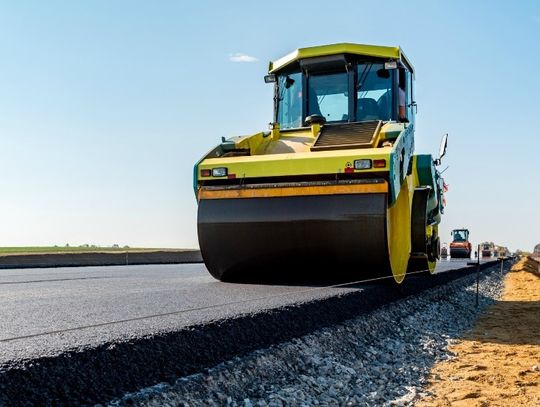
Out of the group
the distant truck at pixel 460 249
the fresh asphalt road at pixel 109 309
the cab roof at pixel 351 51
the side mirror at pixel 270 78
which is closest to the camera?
the fresh asphalt road at pixel 109 309

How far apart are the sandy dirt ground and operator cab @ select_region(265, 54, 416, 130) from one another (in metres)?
2.92

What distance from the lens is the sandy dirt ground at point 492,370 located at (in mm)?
4301

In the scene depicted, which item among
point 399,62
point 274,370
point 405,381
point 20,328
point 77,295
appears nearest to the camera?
point 20,328

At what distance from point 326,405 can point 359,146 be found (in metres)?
3.28

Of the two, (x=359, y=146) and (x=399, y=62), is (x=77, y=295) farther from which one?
(x=399, y=62)

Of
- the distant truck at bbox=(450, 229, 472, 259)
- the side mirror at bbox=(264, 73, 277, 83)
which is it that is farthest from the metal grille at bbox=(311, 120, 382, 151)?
the distant truck at bbox=(450, 229, 472, 259)

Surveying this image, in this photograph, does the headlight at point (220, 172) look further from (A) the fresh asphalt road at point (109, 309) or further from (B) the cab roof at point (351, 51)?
(B) the cab roof at point (351, 51)

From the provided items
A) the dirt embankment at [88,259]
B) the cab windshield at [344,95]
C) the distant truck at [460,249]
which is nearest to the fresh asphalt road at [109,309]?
the cab windshield at [344,95]

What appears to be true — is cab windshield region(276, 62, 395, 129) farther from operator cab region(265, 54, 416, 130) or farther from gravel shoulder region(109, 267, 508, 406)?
gravel shoulder region(109, 267, 508, 406)

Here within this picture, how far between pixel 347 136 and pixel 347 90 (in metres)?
1.15

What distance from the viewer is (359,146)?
631cm

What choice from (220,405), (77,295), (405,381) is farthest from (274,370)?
(77,295)

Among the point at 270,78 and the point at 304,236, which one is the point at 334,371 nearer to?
the point at 304,236

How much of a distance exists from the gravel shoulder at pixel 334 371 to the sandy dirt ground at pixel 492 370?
174 millimetres
